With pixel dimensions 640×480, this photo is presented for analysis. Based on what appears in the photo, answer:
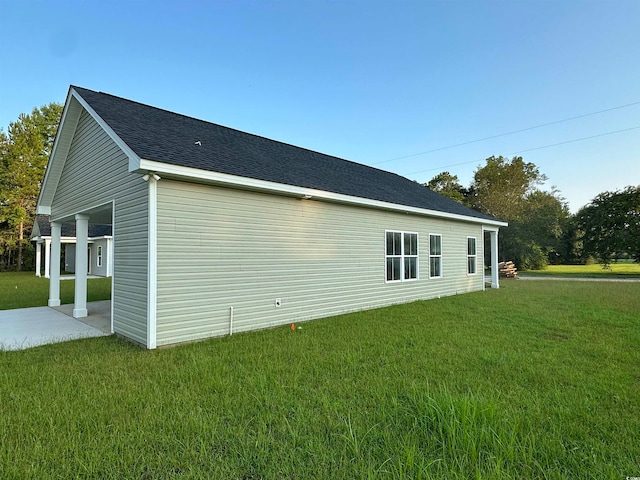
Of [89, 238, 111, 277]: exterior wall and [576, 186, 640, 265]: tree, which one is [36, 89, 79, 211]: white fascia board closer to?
[89, 238, 111, 277]: exterior wall

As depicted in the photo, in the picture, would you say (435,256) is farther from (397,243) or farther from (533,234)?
(533,234)

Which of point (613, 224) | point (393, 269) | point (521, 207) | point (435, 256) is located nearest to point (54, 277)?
point (393, 269)

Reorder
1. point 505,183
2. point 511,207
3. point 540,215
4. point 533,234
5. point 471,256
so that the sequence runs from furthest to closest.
Result: point 505,183 < point 511,207 < point 540,215 < point 533,234 < point 471,256

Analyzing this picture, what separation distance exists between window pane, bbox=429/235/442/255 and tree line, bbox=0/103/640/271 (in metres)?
19.3

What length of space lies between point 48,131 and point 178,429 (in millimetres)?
39012

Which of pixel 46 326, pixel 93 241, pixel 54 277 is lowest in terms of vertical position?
pixel 46 326

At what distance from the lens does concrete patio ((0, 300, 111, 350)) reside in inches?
214

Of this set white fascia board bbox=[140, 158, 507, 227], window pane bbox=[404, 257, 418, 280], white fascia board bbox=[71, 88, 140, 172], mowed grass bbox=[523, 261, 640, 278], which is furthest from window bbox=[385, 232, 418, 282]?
mowed grass bbox=[523, 261, 640, 278]

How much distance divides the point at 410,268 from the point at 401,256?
650mm

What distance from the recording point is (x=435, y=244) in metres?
11.1

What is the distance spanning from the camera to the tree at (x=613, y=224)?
21531 millimetres

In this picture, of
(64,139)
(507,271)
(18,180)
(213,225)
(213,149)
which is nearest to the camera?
(213,225)

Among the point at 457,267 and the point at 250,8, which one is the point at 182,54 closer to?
the point at 250,8

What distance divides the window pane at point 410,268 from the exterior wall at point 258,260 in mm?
372
